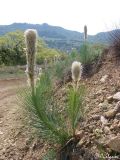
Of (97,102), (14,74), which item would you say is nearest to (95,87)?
(97,102)

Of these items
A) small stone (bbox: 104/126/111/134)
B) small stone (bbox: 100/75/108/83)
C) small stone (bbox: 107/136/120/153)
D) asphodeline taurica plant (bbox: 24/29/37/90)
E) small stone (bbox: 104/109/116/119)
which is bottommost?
small stone (bbox: 107/136/120/153)

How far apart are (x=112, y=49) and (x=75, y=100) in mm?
4071

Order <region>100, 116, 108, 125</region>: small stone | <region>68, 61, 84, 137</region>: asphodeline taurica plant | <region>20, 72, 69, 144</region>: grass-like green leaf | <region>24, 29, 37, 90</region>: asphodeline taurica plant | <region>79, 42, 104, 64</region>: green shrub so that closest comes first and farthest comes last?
<region>24, 29, 37, 90</region>: asphodeline taurica plant
<region>68, 61, 84, 137</region>: asphodeline taurica plant
<region>20, 72, 69, 144</region>: grass-like green leaf
<region>100, 116, 108, 125</region>: small stone
<region>79, 42, 104, 64</region>: green shrub

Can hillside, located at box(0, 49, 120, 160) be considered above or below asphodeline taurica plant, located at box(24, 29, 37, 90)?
below

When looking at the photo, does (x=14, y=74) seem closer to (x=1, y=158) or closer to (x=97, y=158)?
(x=1, y=158)

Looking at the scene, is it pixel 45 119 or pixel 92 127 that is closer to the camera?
pixel 45 119

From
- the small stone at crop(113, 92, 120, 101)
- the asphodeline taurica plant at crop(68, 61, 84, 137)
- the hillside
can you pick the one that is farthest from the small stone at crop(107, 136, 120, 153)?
the small stone at crop(113, 92, 120, 101)

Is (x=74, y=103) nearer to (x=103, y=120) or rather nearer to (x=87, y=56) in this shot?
(x=103, y=120)

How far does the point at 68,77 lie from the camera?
930 centimetres

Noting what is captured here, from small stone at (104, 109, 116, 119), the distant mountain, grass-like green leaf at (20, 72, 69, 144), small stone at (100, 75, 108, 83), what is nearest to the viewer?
grass-like green leaf at (20, 72, 69, 144)

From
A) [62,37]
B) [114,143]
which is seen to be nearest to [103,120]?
[114,143]

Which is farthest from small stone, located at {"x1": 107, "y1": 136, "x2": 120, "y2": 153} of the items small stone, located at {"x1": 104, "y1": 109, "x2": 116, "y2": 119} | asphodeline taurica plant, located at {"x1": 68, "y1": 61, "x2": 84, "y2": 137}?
small stone, located at {"x1": 104, "y1": 109, "x2": 116, "y2": 119}

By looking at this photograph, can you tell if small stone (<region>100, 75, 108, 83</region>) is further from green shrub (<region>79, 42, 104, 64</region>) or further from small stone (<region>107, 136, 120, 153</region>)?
small stone (<region>107, 136, 120, 153</region>)

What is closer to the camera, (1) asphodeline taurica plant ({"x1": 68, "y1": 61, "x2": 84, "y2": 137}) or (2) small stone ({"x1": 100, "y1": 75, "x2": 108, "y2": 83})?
(1) asphodeline taurica plant ({"x1": 68, "y1": 61, "x2": 84, "y2": 137})
